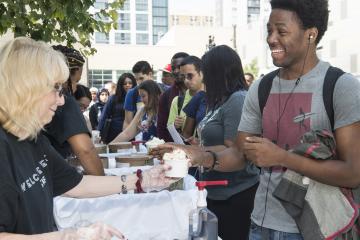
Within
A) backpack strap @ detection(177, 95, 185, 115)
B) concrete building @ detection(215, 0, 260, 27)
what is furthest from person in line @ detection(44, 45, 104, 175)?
concrete building @ detection(215, 0, 260, 27)

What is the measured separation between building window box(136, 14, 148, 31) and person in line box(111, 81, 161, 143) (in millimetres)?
111485

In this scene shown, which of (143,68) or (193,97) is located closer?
(193,97)

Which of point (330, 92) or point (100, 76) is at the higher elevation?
point (100, 76)

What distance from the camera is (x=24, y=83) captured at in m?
1.58

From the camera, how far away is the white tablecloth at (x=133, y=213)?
2.66 m

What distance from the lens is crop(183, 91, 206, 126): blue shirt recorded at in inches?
166

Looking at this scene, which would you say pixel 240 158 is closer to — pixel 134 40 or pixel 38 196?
pixel 38 196

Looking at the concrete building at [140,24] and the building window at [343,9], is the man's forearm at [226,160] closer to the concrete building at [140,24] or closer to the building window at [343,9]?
the building window at [343,9]

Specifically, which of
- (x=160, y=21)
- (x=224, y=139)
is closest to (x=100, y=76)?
(x=160, y=21)

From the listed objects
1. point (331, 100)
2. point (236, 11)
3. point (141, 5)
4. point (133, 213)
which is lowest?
point (133, 213)

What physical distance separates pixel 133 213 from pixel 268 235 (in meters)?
0.99

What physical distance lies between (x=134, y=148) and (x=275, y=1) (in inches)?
111

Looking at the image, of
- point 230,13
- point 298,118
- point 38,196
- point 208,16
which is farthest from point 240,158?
point 208,16

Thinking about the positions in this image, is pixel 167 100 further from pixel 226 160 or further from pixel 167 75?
pixel 226 160
